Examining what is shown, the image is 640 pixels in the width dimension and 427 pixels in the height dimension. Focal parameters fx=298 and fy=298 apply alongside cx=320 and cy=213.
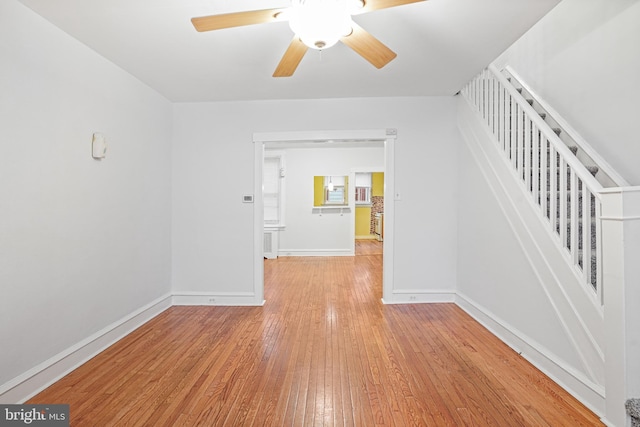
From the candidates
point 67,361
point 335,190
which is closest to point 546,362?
point 67,361

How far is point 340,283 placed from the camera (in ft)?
14.9

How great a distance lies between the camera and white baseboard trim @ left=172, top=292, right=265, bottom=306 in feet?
11.8

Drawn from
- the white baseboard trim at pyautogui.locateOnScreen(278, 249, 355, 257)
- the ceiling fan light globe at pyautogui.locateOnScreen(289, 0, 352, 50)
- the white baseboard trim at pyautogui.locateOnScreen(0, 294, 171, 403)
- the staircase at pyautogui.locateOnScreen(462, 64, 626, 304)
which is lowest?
the white baseboard trim at pyautogui.locateOnScreen(0, 294, 171, 403)

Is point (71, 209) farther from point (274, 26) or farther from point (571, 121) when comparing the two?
point (571, 121)

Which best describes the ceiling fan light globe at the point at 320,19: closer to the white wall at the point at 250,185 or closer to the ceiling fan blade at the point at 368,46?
the ceiling fan blade at the point at 368,46

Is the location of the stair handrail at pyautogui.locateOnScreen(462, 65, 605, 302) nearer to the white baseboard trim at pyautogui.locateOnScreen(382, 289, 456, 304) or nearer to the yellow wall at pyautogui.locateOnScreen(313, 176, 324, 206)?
the white baseboard trim at pyautogui.locateOnScreen(382, 289, 456, 304)

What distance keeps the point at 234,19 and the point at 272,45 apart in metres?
0.96

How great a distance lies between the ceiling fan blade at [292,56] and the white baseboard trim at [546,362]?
2.57 meters

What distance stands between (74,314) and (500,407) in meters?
2.94

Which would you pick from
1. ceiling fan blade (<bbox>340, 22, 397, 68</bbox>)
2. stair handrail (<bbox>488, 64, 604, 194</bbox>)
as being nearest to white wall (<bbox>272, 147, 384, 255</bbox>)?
stair handrail (<bbox>488, 64, 604, 194</bbox>)

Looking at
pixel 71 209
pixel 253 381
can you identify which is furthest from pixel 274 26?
pixel 253 381

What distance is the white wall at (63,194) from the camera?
176 cm

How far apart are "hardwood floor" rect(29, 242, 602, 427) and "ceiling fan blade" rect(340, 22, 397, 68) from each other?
208 cm

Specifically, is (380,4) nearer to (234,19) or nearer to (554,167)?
(234,19)
